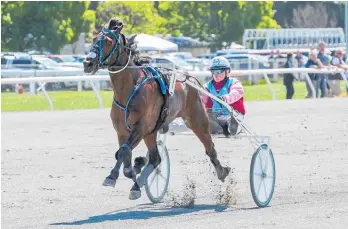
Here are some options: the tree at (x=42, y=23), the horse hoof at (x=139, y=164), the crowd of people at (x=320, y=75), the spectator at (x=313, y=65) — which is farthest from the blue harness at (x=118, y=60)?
the tree at (x=42, y=23)

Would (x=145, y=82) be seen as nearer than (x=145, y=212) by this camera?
No

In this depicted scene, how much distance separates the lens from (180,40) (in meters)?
64.4

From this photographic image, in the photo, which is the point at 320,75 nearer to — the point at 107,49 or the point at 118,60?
the point at 118,60

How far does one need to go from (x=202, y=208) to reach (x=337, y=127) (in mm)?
8425

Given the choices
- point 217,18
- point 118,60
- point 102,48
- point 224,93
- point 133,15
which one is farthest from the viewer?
point 133,15

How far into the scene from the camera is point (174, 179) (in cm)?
1112

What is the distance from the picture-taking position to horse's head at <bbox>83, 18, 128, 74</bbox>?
28.3 ft

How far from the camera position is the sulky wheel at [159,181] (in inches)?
375

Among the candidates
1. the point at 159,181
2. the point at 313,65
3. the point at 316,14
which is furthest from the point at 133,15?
the point at 159,181

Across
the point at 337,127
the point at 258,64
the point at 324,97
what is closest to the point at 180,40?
the point at 258,64

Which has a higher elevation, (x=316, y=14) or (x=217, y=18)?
(x=217, y=18)

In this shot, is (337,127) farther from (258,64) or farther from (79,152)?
(258,64)

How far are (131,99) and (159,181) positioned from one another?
42.6 inches

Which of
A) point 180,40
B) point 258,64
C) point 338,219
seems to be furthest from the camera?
point 180,40
